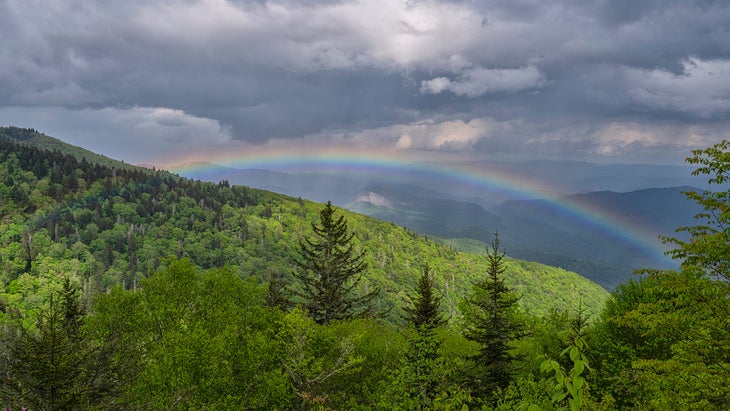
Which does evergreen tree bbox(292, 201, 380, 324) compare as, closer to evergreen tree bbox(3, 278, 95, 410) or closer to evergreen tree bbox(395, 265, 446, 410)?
evergreen tree bbox(395, 265, 446, 410)

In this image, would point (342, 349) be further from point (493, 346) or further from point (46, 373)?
point (46, 373)

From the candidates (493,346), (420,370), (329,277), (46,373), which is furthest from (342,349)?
(329,277)

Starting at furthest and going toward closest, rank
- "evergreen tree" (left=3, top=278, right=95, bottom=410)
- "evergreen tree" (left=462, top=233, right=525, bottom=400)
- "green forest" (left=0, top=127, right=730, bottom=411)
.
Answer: "evergreen tree" (left=462, top=233, right=525, bottom=400), "green forest" (left=0, top=127, right=730, bottom=411), "evergreen tree" (left=3, top=278, right=95, bottom=410)

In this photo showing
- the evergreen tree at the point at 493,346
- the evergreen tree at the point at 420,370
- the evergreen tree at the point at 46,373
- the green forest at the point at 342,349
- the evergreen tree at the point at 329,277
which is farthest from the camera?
the evergreen tree at the point at 329,277

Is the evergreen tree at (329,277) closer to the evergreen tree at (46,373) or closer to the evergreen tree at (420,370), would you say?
the evergreen tree at (420,370)

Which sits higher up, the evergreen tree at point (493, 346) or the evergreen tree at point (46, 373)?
the evergreen tree at point (46, 373)

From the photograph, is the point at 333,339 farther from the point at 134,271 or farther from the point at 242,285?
the point at 134,271

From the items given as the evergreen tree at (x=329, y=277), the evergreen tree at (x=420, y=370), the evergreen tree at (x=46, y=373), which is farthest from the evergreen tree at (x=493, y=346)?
the evergreen tree at (x=46, y=373)

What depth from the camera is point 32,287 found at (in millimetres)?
168500

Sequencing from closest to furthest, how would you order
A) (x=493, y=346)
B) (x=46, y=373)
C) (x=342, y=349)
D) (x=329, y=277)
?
(x=46, y=373) → (x=342, y=349) → (x=493, y=346) → (x=329, y=277)

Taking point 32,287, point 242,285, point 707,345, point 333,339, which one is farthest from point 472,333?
point 32,287

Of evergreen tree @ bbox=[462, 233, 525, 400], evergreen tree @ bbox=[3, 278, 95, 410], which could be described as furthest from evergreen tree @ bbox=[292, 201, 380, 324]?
evergreen tree @ bbox=[3, 278, 95, 410]

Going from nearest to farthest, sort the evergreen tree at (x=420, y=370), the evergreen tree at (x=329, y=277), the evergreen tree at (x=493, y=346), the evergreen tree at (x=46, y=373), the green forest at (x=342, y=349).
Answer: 1. the evergreen tree at (x=46, y=373)
2. the green forest at (x=342, y=349)
3. the evergreen tree at (x=420, y=370)
4. the evergreen tree at (x=493, y=346)
5. the evergreen tree at (x=329, y=277)

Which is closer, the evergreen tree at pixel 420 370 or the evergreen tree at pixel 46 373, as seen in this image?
the evergreen tree at pixel 46 373
